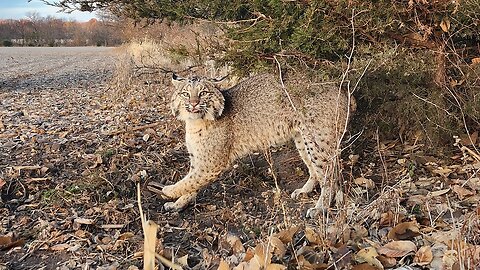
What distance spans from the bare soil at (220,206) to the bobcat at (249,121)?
301mm

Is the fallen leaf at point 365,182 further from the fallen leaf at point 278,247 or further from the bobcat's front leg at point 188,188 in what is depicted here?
the fallen leaf at point 278,247

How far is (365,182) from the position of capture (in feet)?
18.3

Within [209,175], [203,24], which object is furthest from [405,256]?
[203,24]

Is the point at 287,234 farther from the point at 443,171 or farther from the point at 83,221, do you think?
the point at 443,171

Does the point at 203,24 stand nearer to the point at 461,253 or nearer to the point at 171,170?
the point at 171,170

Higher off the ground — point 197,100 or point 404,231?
point 197,100

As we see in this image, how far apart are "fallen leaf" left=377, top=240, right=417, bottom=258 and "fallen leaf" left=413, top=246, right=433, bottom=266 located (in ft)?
0.18

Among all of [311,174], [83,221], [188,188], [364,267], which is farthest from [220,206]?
[364,267]

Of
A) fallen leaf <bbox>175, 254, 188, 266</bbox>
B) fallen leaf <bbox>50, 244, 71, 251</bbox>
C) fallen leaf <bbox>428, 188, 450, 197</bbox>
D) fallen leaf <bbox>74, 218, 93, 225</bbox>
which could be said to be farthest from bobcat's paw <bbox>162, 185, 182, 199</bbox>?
fallen leaf <bbox>428, 188, 450, 197</bbox>

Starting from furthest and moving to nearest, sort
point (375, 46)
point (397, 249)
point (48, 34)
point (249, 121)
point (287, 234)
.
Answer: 1. point (48, 34)
2. point (375, 46)
3. point (249, 121)
4. point (287, 234)
5. point (397, 249)

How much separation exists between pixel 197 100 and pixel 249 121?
63cm

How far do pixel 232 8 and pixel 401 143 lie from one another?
2.70 meters

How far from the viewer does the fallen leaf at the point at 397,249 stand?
11.1 feet

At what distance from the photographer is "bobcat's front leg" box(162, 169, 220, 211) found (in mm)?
5523
